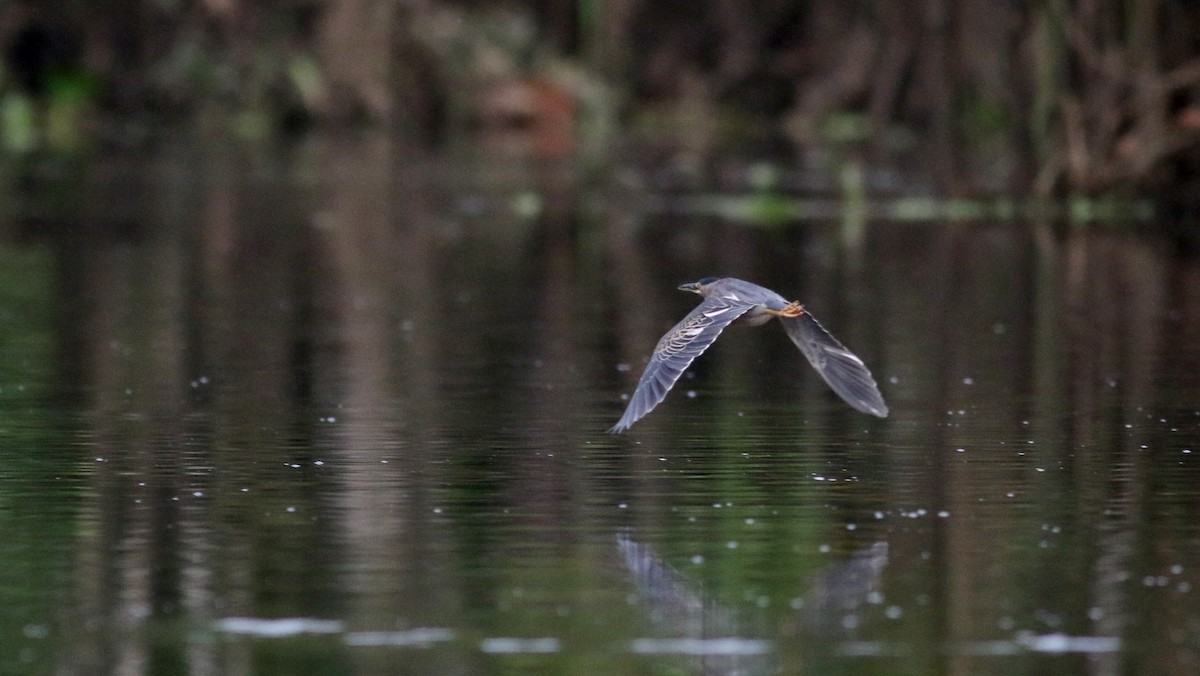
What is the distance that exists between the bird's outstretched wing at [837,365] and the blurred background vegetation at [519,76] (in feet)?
60.4

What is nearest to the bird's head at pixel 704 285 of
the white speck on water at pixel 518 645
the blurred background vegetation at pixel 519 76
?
the white speck on water at pixel 518 645

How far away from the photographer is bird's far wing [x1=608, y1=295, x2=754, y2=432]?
26.5ft

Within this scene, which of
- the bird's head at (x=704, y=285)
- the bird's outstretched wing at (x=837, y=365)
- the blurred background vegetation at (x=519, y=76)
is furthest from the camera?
the blurred background vegetation at (x=519, y=76)

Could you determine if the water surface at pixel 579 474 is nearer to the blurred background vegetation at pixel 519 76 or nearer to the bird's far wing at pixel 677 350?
the bird's far wing at pixel 677 350

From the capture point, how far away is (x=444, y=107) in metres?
42.3

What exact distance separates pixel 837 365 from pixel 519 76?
1313 inches

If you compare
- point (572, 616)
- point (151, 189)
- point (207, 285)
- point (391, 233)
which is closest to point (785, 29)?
point (151, 189)

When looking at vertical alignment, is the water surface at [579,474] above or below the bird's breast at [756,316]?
below

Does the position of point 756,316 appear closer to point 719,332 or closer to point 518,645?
point 719,332

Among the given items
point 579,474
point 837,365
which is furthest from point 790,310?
point 579,474

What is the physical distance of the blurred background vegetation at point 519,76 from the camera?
35.1m

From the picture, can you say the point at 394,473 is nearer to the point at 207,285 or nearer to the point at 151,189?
the point at 207,285

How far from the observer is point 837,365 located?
373 inches

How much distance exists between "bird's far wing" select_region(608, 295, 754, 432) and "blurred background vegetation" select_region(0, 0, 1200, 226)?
756 inches
